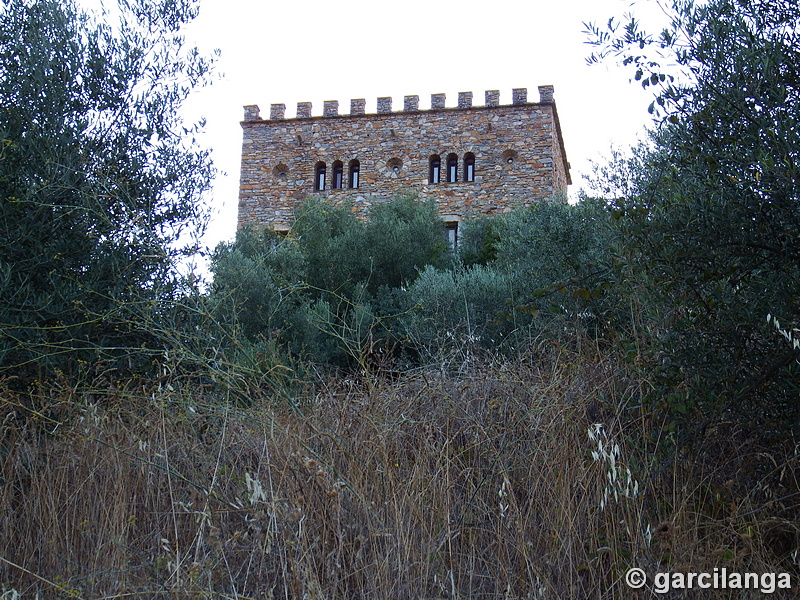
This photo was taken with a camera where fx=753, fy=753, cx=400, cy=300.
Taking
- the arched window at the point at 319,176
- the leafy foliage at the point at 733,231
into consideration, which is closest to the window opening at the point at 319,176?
the arched window at the point at 319,176

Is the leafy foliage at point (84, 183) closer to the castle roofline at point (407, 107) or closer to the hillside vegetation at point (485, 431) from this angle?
the hillside vegetation at point (485, 431)

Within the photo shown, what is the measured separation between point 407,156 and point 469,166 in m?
1.67

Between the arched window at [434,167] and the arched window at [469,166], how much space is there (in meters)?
0.69

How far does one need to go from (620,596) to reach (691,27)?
2354 mm

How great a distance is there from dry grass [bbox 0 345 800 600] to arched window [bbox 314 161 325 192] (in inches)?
649

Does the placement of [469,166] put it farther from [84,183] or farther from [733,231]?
[733,231]

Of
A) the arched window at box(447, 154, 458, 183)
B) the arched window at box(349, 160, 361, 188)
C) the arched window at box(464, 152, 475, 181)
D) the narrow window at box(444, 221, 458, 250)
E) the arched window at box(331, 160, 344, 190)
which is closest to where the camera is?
the narrow window at box(444, 221, 458, 250)

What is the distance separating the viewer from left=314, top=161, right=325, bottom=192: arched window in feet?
66.1

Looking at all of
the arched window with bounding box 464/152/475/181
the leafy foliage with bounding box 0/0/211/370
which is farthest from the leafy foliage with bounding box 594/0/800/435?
the arched window with bounding box 464/152/475/181

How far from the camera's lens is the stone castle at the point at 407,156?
18859 mm

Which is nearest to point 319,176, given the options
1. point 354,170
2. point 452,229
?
point 354,170

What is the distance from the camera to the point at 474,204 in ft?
61.2

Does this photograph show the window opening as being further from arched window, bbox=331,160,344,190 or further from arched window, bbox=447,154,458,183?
arched window, bbox=447,154,458,183

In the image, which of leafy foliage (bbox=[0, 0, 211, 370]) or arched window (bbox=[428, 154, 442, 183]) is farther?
arched window (bbox=[428, 154, 442, 183])
